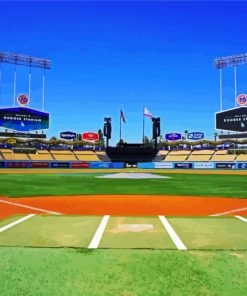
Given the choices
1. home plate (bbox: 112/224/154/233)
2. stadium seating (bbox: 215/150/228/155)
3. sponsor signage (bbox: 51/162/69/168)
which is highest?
stadium seating (bbox: 215/150/228/155)

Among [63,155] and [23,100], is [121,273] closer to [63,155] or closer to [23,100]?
[23,100]

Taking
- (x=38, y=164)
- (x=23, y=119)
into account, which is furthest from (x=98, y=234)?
(x=38, y=164)

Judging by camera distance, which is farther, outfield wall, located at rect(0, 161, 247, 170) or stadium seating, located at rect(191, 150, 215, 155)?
stadium seating, located at rect(191, 150, 215, 155)

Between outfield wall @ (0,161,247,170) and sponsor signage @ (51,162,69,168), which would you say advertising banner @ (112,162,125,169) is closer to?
outfield wall @ (0,161,247,170)

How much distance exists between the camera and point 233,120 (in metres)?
70.6

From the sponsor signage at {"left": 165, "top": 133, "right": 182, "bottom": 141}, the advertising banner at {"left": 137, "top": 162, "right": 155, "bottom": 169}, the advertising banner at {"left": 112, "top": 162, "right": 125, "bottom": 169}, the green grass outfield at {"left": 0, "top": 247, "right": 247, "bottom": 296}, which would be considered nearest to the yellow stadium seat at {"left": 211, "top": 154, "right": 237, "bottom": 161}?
the advertising banner at {"left": 137, "top": 162, "right": 155, "bottom": 169}

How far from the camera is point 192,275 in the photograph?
5.34m

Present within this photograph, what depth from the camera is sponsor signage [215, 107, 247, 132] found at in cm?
6962

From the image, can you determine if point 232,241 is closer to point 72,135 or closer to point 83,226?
point 83,226

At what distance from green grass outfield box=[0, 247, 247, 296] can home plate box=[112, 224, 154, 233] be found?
8.45 feet

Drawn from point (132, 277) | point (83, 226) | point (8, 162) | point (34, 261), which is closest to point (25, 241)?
point (34, 261)

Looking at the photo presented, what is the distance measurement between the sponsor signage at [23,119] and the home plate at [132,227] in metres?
64.1

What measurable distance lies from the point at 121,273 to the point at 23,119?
6938 centimetres

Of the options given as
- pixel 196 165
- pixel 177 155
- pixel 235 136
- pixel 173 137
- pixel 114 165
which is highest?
pixel 173 137
